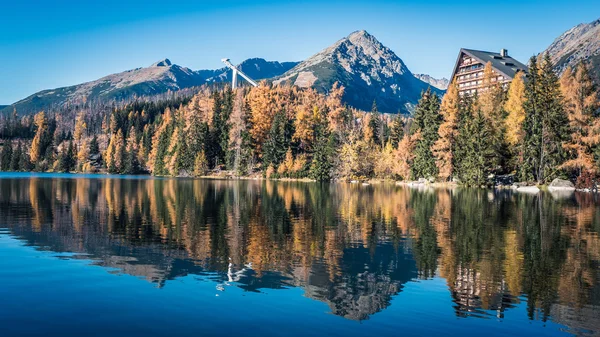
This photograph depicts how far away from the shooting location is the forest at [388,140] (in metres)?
70.5

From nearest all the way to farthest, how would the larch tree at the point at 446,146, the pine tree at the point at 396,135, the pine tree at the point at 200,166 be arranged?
the larch tree at the point at 446,146, the pine tree at the point at 396,135, the pine tree at the point at 200,166

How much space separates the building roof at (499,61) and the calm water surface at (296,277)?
285 ft

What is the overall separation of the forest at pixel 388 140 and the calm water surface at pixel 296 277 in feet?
144

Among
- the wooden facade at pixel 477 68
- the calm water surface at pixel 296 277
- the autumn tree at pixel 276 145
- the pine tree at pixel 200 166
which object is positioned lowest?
the calm water surface at pixel 296 277

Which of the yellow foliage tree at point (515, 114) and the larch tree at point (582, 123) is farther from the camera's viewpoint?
the yellow foliage tree at point (515, 114)

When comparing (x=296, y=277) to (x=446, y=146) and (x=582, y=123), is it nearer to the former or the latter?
(x=582, y=123)

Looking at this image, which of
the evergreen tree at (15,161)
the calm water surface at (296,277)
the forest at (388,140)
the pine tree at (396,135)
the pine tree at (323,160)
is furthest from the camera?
the evergreen tree at (15,161)

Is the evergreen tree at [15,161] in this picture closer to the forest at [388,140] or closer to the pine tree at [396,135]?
the forest at [388,140]

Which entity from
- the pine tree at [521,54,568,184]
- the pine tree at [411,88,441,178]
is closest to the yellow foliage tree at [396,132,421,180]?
the pine tree at [411,88,441,178]

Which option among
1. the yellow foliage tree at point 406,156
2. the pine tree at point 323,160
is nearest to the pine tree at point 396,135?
the pine tree at point 323,160

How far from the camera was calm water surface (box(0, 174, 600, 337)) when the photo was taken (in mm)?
12141

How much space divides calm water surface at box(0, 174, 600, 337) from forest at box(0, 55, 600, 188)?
4384 cm

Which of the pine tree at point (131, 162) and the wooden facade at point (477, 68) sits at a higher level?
the wooden facade at point (477, 68)

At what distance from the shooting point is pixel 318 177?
110 m
